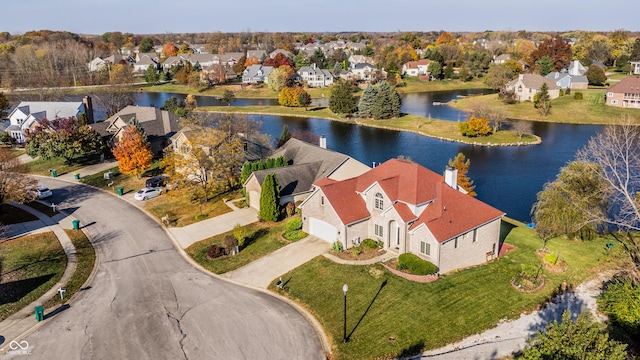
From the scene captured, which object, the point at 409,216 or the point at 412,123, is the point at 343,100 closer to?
the point at 412,123

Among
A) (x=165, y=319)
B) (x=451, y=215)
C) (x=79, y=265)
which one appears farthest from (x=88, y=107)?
(x=451, y=215)

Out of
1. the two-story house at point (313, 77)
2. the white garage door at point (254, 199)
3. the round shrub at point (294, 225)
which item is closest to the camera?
the round shrub at point (294, 225)

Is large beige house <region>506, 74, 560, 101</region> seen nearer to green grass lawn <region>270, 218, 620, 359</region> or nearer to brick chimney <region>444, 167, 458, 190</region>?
green grass lawn <region>270, 218, 620, 359</region>

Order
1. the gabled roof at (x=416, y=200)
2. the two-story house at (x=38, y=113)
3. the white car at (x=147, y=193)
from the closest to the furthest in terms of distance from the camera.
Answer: the gabled roof at (x=416, y=200) → the white car at (x=147, y=193) → the two-story house at (x=38, y=113)

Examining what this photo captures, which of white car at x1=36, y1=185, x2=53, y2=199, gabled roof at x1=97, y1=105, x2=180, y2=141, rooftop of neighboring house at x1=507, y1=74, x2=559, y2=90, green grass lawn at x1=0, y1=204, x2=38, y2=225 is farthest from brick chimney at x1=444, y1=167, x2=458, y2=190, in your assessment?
rooftop of neighboring house at x1=507, y1=74, x2=559, y2=90

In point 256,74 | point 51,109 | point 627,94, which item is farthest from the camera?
point 256,74

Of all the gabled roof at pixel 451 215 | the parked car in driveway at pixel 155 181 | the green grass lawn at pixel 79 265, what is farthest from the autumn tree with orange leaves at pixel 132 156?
the gabled roof at pixel 451 215

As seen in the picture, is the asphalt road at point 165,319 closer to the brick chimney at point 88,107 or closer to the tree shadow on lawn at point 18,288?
the tree shadow on lawn at point 18,288
